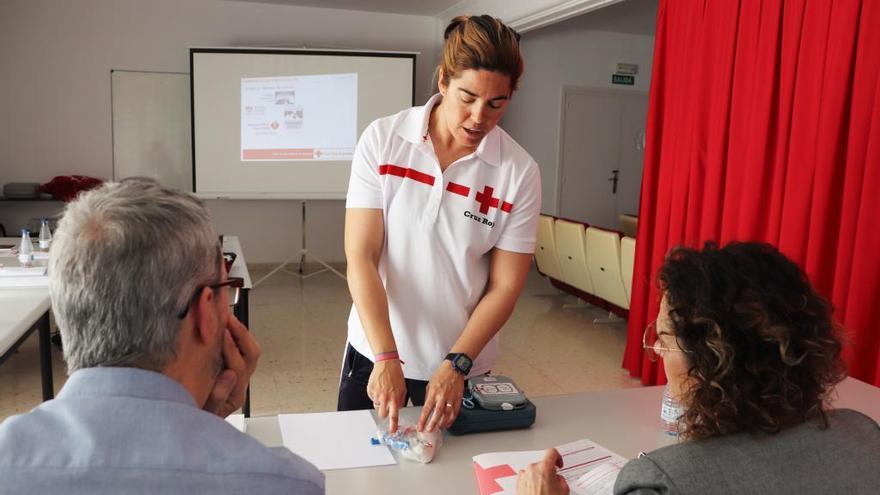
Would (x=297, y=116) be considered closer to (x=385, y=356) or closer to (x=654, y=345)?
(x=385, y=356)

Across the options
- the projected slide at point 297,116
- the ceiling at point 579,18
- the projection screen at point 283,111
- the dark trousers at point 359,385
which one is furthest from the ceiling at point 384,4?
the dark trousers at point 359,385

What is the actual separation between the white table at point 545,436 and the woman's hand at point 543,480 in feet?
0.48

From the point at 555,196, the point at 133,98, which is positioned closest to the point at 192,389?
the point at 133,98

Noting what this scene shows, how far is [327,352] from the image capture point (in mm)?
4523

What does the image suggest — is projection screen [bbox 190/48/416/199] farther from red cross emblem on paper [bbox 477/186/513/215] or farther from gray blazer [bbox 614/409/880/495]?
gray blazer [bbox 614/409/880/495]

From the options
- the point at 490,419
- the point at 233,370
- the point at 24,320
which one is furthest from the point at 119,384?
the point at 24,320

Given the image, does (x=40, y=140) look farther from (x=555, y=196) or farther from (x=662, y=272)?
(x=662, y=272)

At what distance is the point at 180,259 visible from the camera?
78cm

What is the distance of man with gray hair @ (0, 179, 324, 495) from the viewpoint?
2.23 ft

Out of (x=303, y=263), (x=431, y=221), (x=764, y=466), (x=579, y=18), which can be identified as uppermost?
(x=579, y=18)

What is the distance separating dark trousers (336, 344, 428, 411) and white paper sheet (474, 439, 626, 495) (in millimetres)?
358

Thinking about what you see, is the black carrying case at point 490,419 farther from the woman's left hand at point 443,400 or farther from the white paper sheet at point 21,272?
the white paper sheet at point 21,272

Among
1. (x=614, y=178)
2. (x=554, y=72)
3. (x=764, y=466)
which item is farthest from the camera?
(x=614, y=178)

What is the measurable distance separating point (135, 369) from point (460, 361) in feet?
2.88
